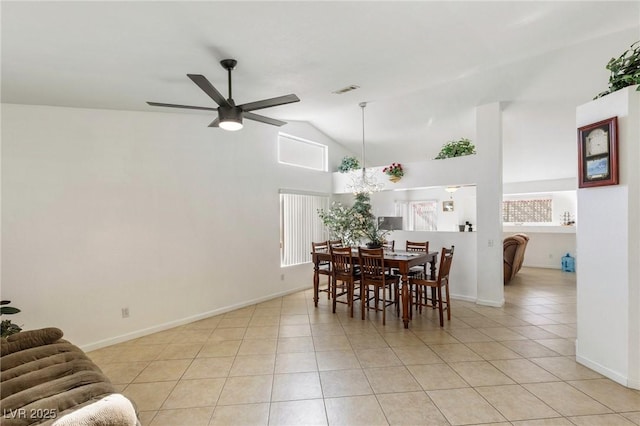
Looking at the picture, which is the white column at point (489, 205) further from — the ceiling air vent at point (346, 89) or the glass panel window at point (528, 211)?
the glass panel window at point (528, 211)

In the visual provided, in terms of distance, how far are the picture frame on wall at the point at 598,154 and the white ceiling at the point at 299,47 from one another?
112cm

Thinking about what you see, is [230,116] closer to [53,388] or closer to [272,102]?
[272,102]

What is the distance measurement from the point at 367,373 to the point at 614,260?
2.46 metres

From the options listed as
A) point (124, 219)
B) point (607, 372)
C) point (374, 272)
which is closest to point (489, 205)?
point (374, 272)

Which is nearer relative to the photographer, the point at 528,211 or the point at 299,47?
the point at 299,47

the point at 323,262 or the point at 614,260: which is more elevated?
the point at 614,260

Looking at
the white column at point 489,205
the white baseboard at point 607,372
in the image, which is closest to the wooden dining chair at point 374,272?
the white column at point 489,205

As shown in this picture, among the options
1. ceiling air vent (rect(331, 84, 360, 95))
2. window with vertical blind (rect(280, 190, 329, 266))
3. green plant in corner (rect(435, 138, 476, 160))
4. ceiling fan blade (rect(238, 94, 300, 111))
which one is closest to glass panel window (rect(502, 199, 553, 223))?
green plant in corner (rect(435, 138, 476, 160))

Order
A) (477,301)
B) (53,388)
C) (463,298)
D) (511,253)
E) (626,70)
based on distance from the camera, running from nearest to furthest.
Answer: (53,388)
(626,70)
(477,301)
(463,298)
(511,253)

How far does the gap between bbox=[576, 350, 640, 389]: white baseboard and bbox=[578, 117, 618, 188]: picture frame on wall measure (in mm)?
1690

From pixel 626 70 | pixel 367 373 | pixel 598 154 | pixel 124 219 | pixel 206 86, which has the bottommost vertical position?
pixel 367 373

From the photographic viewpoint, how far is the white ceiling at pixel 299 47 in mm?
2199

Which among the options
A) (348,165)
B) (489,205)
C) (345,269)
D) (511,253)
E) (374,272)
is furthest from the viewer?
(348,165)

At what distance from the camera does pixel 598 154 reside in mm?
2791
